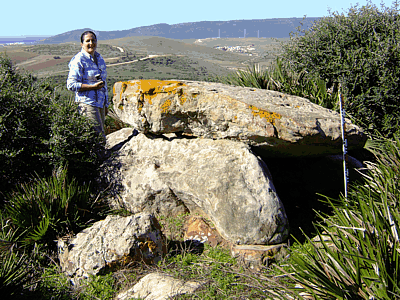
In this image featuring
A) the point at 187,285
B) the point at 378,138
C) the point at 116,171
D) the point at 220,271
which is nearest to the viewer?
the point at 187,285

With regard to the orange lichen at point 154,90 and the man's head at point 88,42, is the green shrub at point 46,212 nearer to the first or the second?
the orange lichen at point 154,90

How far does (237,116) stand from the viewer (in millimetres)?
4883

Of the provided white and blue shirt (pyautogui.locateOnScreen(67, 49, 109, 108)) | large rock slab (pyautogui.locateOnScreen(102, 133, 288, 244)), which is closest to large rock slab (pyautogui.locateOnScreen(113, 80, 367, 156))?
large rock slab (pyautogui.locateOnScreen(102, 133, 288, 244))

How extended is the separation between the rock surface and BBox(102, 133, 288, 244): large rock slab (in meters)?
1.12

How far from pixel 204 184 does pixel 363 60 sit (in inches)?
167

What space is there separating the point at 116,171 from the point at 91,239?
1.58 metres

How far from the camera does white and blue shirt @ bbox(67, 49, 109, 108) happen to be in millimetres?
5398

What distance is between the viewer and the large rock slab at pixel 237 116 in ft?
15.7

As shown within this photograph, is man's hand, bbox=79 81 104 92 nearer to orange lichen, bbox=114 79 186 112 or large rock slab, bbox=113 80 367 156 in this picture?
large rock slab, bbox=113 80 367 156

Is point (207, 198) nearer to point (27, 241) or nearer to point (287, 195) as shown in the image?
point (287, 195)

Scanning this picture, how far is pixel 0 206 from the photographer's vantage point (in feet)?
16.3

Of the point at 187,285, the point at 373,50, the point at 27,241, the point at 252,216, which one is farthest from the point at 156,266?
the point at 373,50

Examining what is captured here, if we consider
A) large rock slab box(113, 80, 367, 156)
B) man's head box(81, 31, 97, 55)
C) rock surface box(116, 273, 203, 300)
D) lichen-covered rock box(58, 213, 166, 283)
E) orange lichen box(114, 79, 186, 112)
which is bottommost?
rock surface box(116, 273, 203, 300)

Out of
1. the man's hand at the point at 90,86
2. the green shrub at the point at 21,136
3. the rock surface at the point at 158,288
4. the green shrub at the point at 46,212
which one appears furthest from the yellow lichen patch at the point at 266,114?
the green shrub at the point at 21,136
